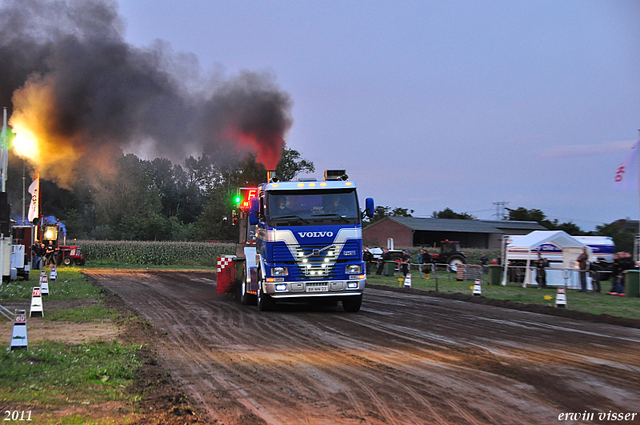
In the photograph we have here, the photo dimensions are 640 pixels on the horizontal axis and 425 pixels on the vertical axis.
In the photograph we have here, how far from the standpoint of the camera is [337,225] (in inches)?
559

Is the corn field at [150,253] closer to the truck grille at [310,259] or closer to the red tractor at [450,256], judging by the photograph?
the red tractor at [450,256]

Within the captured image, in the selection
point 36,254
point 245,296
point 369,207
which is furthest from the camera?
point 36,254

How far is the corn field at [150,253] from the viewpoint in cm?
5188

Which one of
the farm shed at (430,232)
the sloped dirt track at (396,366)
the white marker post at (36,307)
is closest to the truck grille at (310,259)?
the sloped dirt track at (396,366)

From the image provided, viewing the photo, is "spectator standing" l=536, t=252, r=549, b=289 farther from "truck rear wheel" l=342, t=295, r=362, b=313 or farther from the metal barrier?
"truck rear wheel" l=342, t=295, r=362, b=313

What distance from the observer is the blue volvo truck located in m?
14.1

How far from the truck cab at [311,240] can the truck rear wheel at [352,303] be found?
524 millimetres

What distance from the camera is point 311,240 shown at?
46.2 ft

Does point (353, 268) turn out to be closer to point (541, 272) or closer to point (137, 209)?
point (541, 272)

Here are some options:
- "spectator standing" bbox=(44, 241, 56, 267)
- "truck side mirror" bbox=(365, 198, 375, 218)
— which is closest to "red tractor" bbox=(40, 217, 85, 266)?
"spectator standing" bbox=(44, 241, 56, 267)

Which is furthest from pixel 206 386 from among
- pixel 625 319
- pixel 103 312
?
pixel 625 319

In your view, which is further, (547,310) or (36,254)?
(36,254)

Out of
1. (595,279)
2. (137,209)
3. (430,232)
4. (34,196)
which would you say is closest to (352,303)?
(595,279)

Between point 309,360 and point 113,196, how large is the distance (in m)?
51.7
